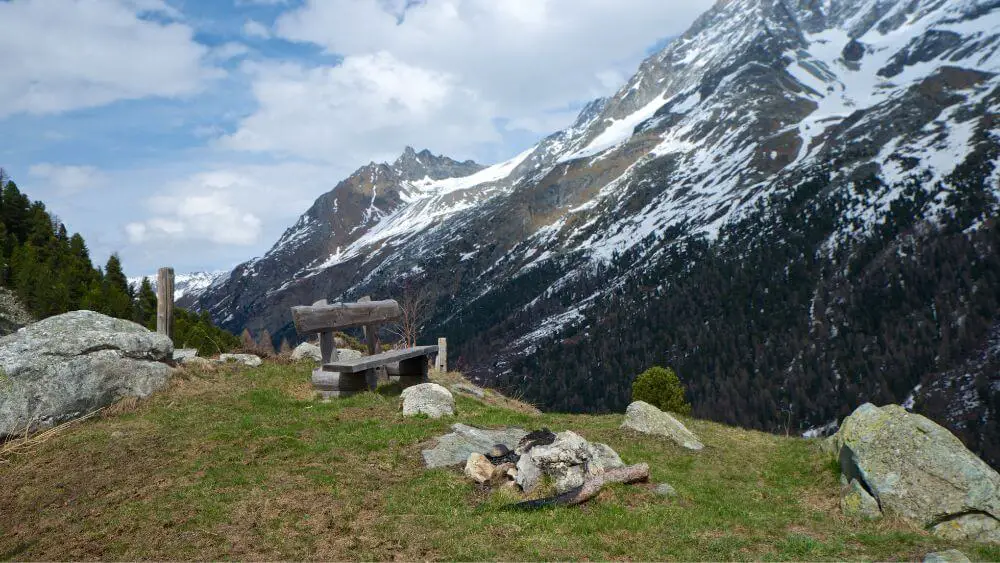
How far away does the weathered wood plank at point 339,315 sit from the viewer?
740 inches

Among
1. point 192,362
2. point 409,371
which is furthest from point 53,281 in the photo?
point 409,371

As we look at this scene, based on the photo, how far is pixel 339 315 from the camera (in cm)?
1984

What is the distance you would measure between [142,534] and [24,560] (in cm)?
153

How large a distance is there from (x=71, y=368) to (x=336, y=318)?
7.42 meters

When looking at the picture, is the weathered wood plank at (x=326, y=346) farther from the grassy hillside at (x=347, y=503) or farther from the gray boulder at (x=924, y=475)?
the gray boulder at (x=924, y=475)

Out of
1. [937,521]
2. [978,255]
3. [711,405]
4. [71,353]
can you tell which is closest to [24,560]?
[71,353]

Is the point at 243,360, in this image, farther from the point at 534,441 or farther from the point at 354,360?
the point at 534,441

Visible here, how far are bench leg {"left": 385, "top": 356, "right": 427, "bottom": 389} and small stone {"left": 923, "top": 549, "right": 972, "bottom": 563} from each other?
15.7 m

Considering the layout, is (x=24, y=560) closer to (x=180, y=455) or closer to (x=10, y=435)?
(x=180, y=455)

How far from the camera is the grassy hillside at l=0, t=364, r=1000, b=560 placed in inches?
359

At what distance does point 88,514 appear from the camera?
9.97m

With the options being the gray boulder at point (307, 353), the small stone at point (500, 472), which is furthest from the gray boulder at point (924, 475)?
the gray boulder at point (307, 353)

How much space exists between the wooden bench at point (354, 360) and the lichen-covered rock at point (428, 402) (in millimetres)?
1835

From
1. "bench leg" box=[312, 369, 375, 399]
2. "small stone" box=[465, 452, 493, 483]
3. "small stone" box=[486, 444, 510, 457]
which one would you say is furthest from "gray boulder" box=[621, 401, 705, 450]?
"bench leg" box=[312, 369, 375, 399]
